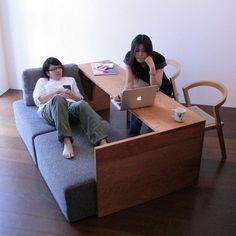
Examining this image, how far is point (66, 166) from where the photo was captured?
2.02 meters

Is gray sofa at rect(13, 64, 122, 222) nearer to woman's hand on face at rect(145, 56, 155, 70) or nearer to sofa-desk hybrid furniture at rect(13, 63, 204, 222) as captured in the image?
sofa-desk hybrid furniture at rect(13, 63, 204, 222)

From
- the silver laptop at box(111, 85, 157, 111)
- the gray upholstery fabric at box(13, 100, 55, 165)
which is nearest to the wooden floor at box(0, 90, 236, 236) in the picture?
the gray upholstery fabric at box(13, 100, 55, 165)

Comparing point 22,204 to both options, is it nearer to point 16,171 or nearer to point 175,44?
point 16,171

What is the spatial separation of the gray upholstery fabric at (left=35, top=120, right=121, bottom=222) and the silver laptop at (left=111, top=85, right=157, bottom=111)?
0.43 meters

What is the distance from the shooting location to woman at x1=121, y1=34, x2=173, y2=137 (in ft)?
7.55

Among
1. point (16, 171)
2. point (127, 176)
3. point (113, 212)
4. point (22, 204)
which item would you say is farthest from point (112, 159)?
point (16, 171)

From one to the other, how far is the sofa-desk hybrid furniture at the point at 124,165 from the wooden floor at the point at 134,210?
0.25ft

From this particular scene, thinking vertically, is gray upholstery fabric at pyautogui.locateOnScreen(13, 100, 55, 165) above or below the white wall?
below

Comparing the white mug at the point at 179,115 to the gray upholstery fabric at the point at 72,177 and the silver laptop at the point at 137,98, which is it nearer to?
the silver laptop at the point at 137,98

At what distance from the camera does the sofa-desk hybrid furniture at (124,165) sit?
1.88 metres

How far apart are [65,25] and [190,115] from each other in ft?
7.41

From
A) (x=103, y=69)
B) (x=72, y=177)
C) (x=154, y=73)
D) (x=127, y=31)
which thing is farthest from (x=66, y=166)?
(x=127, y=31)

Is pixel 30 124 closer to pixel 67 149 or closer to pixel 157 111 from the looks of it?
pixel 67 149

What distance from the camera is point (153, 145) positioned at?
77.4 inches
